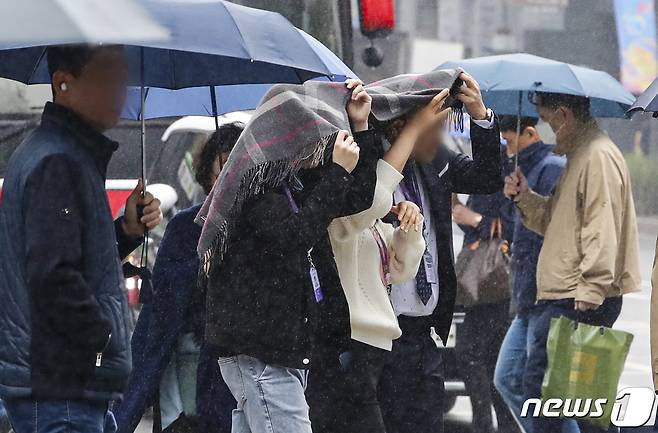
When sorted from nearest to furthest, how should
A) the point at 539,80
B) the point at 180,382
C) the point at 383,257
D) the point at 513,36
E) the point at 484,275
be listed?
the point at 383,257 < the point at 180,382 < the point at 539,80 < the point at 484,275 < the point at 513,36

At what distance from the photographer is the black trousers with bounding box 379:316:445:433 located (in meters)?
4.65

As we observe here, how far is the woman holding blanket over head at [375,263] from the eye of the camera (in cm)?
416

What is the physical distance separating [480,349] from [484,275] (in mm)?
400

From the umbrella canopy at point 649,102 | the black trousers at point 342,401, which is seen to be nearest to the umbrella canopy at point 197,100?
the umbrella canopy at point 649,102

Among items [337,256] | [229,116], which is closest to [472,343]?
[229,116]

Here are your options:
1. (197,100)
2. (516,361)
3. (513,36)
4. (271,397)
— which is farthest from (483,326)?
(513,36)

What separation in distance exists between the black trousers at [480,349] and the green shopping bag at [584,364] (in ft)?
3.08

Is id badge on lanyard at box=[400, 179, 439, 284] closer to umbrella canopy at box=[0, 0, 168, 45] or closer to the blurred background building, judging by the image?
umbrella canopy at box=[0, 0, 168, 45]

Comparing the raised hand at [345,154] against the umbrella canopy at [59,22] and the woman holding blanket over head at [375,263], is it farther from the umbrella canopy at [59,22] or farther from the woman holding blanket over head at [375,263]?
the umbrella canopy at [59,22]

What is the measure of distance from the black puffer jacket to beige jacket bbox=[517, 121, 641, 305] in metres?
2.18

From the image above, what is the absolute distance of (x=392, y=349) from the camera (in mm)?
4629

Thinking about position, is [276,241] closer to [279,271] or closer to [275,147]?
[279,271]

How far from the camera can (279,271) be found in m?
3.88

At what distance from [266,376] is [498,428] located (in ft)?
11.7
